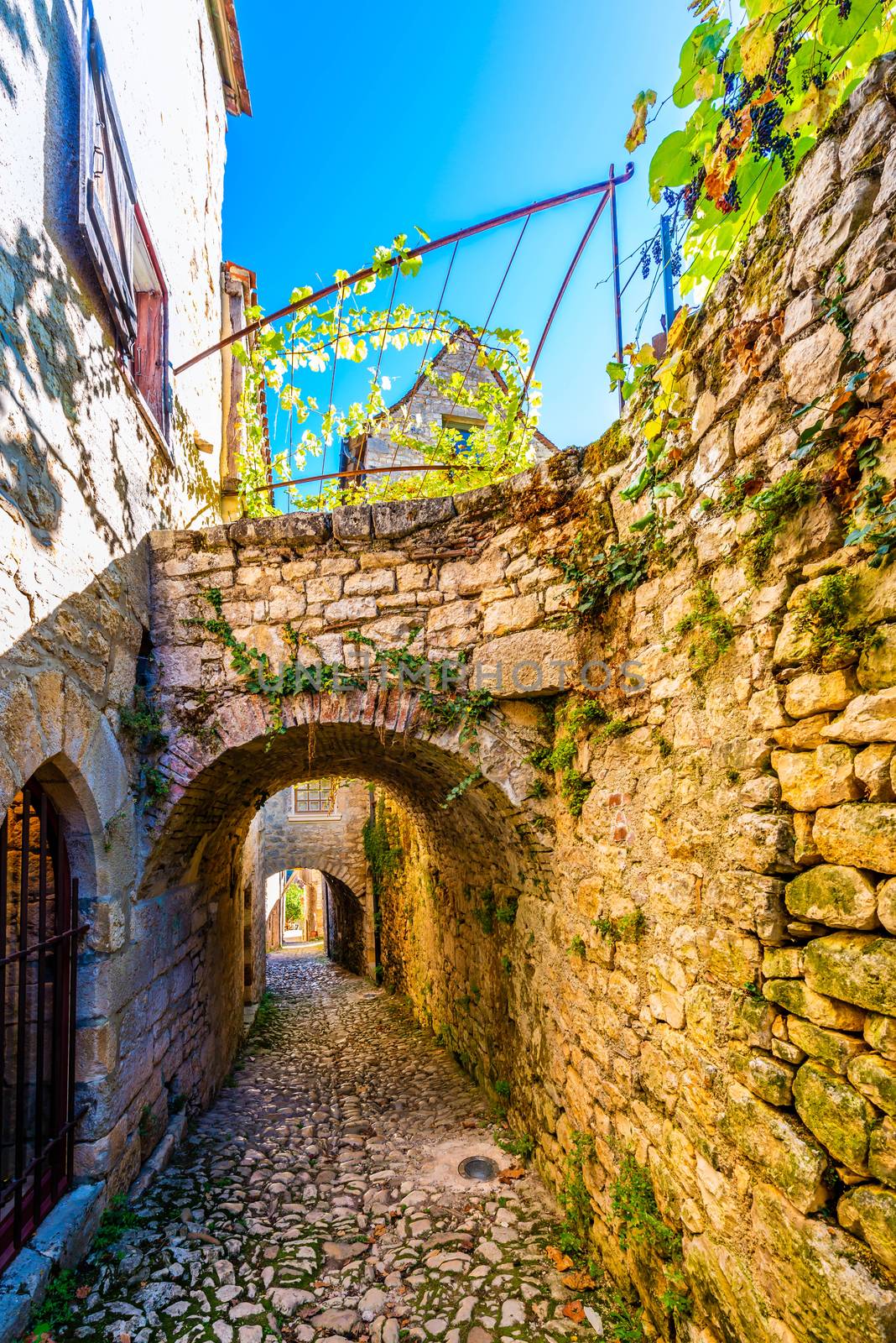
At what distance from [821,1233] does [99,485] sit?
11.4ft

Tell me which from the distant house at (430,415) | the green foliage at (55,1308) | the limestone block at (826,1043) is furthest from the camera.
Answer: the distant house at (430,415)

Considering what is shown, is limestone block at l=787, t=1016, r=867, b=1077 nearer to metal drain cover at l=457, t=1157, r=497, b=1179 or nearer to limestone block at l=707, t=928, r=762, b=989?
limestone block at l=707, t=928, r=762, b=989

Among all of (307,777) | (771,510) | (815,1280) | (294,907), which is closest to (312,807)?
(307,777)

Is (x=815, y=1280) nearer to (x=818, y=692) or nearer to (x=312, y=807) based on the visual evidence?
(x=818, y=692)

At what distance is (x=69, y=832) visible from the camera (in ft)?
9.30

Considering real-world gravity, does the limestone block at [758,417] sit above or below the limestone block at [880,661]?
above

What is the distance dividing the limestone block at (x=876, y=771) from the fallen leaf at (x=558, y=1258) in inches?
103

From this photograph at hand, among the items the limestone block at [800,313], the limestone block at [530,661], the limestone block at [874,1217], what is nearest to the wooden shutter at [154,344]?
the limestone block at [530,661]

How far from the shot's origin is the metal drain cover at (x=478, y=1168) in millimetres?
3588

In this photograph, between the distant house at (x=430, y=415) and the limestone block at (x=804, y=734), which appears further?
the distant house at (x=430, y=415)

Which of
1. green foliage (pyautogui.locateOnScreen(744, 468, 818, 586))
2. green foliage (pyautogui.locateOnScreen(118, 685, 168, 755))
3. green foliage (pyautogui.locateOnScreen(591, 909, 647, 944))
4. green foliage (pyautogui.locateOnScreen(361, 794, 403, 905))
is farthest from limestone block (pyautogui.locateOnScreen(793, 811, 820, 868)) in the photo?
green foliage (pyautogui.locateOnScreen(361, 794, 403, 905))

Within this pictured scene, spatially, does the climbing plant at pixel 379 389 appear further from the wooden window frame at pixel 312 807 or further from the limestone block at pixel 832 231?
the wooden window frame at pixel 312 807

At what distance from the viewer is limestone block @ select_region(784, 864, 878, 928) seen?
140 cm

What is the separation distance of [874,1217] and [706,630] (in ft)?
4.72
